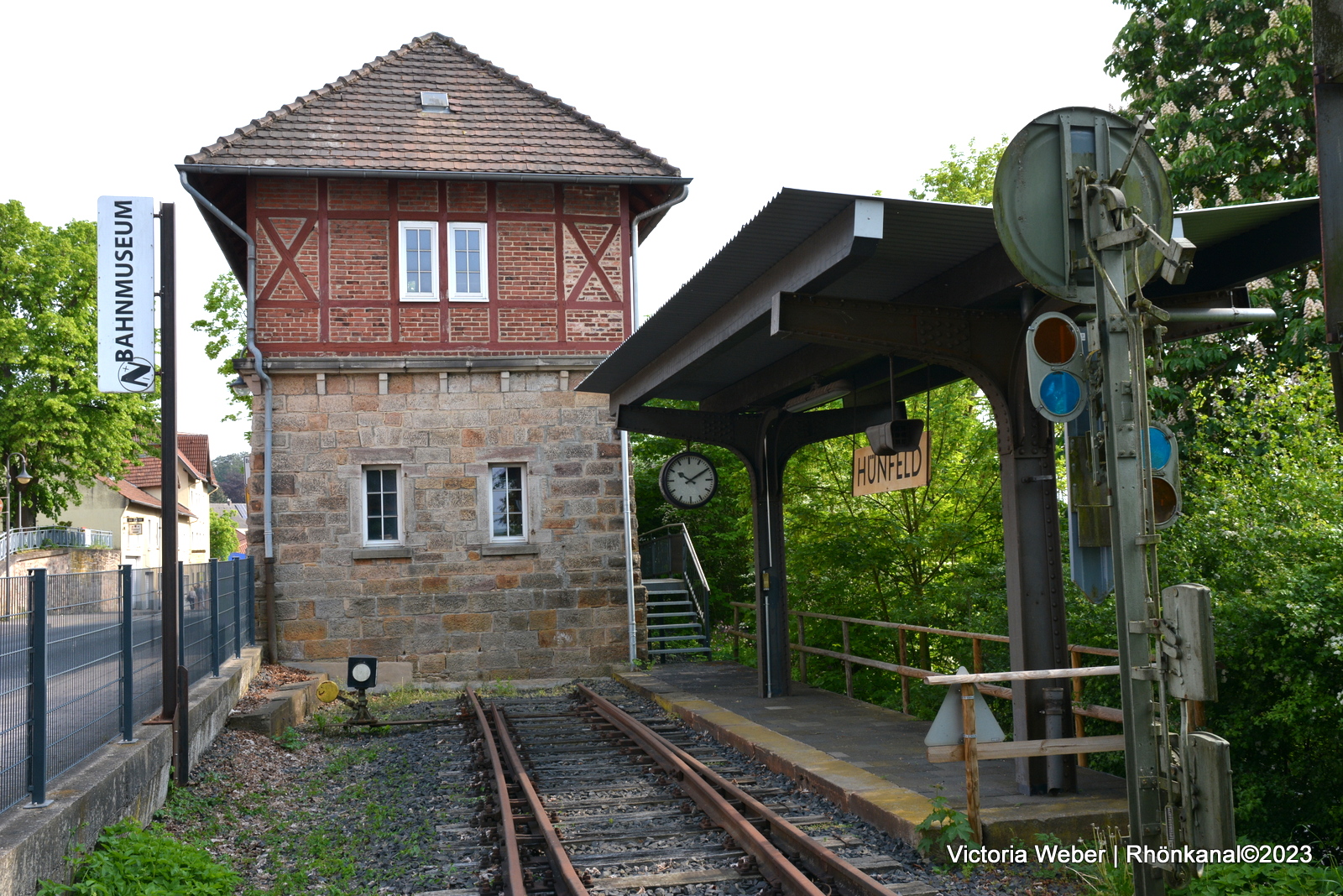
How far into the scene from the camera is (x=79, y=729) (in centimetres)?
648

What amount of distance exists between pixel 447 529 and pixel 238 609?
3.48 meters

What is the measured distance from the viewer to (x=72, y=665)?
20.8 ft

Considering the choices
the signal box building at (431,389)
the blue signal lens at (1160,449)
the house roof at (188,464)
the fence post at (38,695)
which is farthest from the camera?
the house roof at (188,464)

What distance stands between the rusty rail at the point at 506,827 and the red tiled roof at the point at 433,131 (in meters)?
9.69

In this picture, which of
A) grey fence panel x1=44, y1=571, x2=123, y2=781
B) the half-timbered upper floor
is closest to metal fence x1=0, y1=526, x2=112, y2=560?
the half-timbered upper floor

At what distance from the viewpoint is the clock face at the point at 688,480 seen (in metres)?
14.4

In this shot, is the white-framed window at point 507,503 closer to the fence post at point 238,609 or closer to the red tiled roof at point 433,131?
the fence post at point 238,609

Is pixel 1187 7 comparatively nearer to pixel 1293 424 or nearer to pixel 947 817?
pixel 1293 424

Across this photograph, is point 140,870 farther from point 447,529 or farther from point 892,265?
point 447,529

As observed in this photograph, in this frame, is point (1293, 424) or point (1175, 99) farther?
point (1175, 99)

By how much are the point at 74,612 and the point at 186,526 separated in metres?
64.5

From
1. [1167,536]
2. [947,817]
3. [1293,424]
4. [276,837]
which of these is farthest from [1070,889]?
[1293,424]

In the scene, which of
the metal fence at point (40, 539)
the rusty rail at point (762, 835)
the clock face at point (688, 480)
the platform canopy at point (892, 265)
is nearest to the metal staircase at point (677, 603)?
the clock face at point (688, 480)

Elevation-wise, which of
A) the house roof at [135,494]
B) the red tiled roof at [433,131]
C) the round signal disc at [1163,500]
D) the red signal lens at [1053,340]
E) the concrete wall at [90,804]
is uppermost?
the red tiled roof at [433,131]
